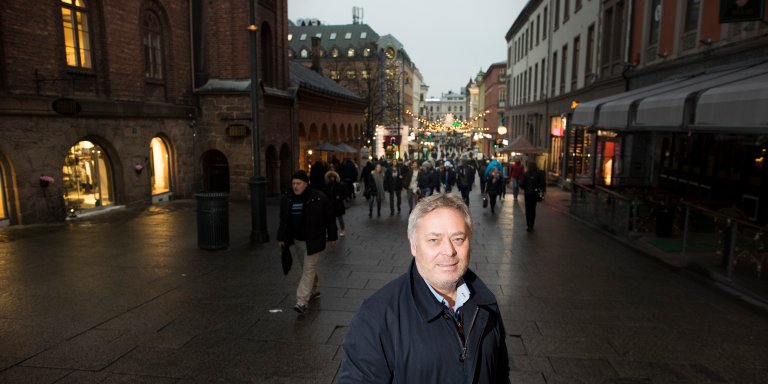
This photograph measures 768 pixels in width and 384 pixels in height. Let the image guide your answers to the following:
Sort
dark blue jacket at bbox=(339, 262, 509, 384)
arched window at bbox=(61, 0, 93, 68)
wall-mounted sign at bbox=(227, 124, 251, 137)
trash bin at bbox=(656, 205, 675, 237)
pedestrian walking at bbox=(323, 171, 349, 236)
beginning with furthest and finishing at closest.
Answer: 1. wall-mounted sign at bbox=(227, 124, 251, 137)
2. arched window at bbox=(61, 0, 93, 68)
3. pedestrian walking at bbox=(323, 171, 349, 236)
4. trash bin at bbox=(656, 205, 675, 237)
5. dark blue jacket at bbox=(339, 262, 509, 384)

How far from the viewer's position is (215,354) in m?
5.07

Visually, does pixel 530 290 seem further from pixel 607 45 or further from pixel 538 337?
pixel 607 45

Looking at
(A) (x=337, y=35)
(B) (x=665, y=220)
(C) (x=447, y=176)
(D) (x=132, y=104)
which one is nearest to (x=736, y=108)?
(B) (x=665, y=220)

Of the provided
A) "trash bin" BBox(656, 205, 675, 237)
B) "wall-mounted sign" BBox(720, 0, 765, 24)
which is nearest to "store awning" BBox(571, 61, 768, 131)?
"wall-mounted sign" BBox(720, 0, 765, 24)

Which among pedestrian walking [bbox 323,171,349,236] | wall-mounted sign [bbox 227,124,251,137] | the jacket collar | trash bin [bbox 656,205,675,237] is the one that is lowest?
trash bin [bbox 656,205,675,237]

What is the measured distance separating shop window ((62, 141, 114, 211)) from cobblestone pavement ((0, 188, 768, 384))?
113 inches

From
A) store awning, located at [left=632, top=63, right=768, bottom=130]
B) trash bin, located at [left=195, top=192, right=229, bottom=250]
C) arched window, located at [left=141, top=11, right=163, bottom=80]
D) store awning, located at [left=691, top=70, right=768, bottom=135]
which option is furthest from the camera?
arched window, located at [left=141, top=11, right=163, bottom=80]

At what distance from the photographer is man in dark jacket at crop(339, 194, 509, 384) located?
2.06 m

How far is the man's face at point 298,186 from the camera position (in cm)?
636

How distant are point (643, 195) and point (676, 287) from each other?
17.2ft

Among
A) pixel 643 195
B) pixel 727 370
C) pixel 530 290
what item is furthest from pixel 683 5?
pixel 727 370

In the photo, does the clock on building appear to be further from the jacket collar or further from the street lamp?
the jacket collar

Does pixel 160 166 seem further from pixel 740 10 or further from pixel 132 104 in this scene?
pixel 740 10

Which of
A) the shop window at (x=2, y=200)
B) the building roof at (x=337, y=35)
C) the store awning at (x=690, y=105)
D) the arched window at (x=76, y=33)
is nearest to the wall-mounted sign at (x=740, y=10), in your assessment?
the store awning at (x=690, y=105)
